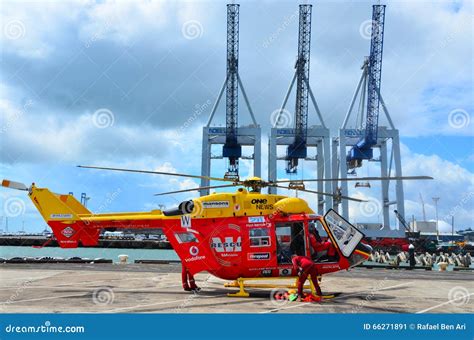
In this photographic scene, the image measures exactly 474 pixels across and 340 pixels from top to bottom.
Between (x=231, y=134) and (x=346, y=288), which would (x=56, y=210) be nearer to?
(x=346, y=288)

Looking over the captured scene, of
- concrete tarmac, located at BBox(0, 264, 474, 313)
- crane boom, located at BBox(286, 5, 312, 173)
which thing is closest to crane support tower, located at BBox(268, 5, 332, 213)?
crane boom, located at BBox(286, 5, 312, 173)

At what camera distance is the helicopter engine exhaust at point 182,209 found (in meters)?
14.1

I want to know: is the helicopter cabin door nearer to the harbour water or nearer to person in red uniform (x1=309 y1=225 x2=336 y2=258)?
person in red uniform (x1=309 y1=225 x2=336 y2=258)

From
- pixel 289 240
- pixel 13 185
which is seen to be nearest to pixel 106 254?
pixel 13 185

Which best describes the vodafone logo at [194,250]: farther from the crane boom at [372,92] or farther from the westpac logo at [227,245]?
the crane boom at [372,92]

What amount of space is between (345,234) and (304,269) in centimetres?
205

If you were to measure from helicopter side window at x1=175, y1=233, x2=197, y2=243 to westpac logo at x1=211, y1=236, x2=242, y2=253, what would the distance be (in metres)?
0.77

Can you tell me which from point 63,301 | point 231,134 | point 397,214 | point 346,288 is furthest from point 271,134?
point 63,301

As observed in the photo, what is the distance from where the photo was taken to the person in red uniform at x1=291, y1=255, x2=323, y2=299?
40.0 feet

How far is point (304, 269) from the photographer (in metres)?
12.2

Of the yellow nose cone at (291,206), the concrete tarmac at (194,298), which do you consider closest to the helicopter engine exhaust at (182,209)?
the concrete tarmac at (194,298)

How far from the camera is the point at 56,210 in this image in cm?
1526

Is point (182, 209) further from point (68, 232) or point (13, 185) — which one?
point (13, 185)
